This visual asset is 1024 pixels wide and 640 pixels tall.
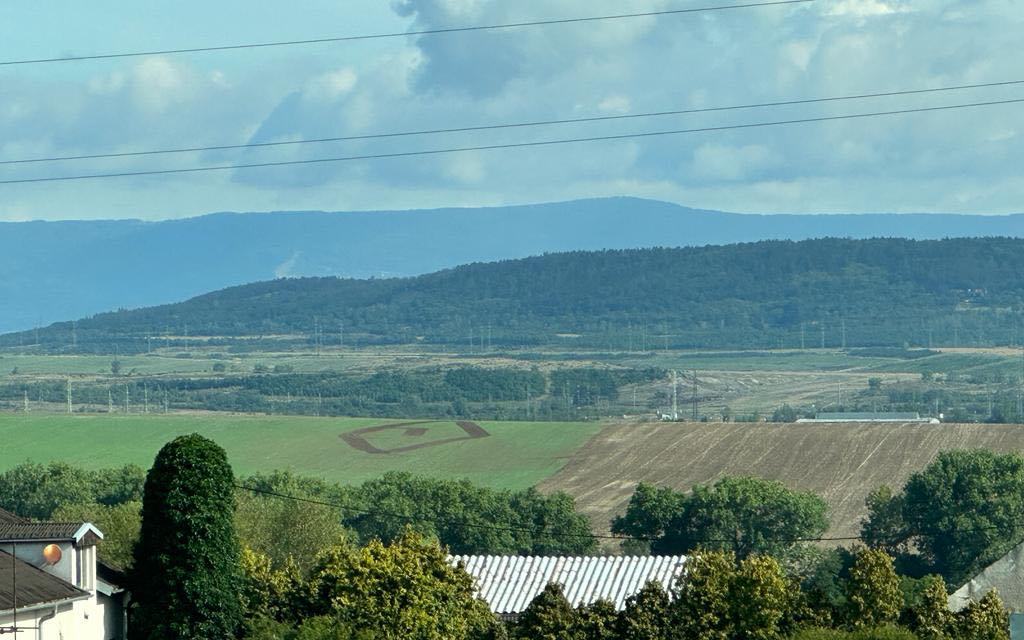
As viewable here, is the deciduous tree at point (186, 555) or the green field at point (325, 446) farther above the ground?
the deciduous tree at point (186, 555)

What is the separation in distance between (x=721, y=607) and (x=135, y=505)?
138 feet

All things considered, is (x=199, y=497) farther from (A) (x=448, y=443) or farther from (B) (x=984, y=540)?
(A) (x=448, y=443)

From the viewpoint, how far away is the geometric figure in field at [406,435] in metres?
176

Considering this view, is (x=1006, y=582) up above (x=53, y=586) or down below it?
below

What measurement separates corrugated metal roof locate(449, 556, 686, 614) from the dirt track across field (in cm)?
5323

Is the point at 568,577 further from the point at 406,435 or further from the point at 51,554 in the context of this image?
the point at 406,435

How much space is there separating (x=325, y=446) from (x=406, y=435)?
12.8 meters

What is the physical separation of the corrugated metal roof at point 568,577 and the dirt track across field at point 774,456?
53.2 meters

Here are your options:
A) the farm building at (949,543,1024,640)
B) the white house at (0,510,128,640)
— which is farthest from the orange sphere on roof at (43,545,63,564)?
the farm building at (949,543,1024,640)

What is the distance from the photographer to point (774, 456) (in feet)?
513

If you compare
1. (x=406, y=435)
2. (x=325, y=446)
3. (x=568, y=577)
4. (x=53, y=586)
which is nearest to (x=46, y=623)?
(x=53, y=586)

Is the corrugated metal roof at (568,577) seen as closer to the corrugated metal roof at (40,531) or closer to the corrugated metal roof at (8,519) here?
the corrugated metal roof at (8,519)

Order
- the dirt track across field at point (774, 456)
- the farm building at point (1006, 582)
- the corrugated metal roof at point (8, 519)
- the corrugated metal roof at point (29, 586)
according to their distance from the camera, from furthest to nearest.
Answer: the dirt track across field at point (774, 456), the farm building at point (1006, 582), the corrugated metal roof at point (8, 519), the corrugated metal roof at point (29, 586)

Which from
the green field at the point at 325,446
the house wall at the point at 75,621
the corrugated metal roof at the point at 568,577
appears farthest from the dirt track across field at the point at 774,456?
the house wall at the point at 75,621
